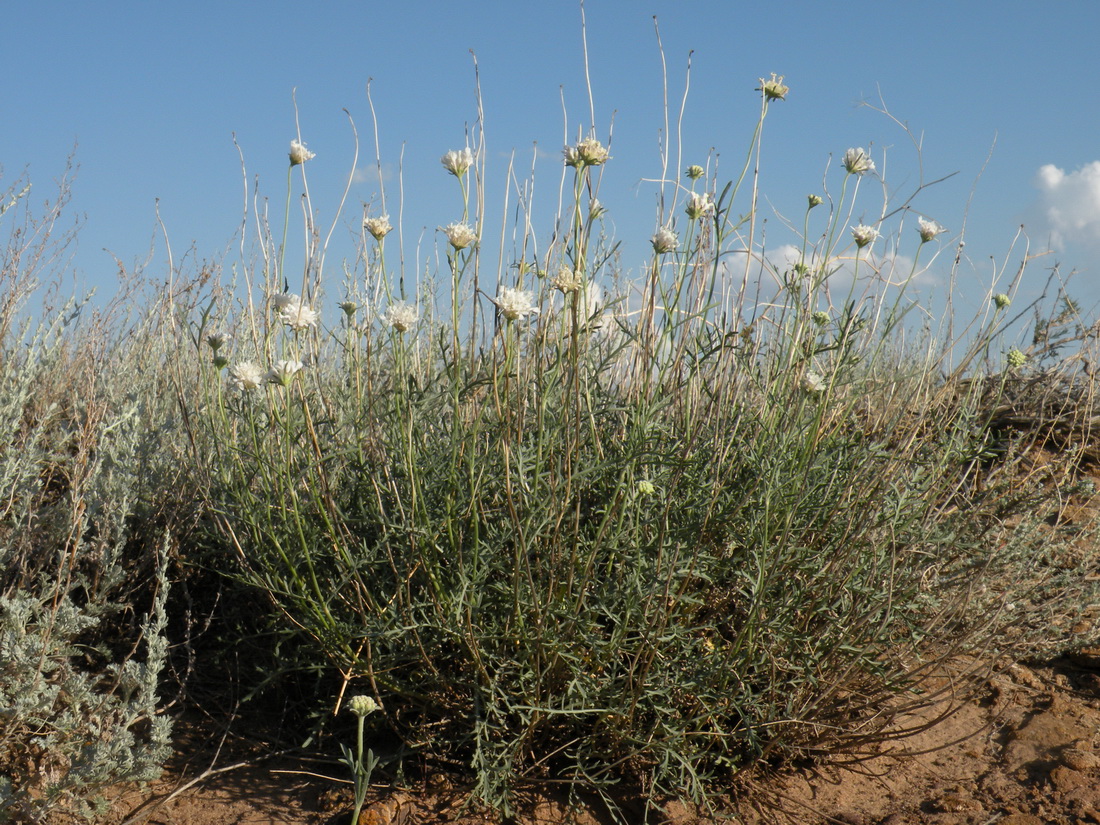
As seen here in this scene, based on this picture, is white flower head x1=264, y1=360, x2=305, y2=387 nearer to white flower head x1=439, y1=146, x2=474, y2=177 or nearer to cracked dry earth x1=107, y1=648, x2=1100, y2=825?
white flower head x1=439, y1=146, x2=474, y2=177

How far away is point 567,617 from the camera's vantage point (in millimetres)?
1936

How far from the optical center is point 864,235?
7.57ft

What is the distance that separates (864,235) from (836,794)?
4.84 feet

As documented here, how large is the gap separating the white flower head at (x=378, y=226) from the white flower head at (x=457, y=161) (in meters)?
0.22

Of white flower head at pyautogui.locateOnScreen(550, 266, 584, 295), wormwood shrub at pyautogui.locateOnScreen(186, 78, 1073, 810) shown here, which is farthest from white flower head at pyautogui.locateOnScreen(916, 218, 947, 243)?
white flower head at pyautogui.locateOnScreen(550, 266, 584, 295)

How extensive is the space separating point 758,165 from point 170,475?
2238mm

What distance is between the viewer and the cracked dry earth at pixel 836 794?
209cm

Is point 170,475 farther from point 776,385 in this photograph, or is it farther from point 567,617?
point 776,385

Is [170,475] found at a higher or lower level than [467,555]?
higher

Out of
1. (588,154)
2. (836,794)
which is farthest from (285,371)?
(836,794)

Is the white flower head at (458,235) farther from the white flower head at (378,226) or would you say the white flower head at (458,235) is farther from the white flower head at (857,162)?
the white flower head at (857,162)

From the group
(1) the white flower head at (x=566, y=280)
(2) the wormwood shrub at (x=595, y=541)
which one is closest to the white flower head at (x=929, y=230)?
(2) the wormwood shrub at (x=595, y=541)

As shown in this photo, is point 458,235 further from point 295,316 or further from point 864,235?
point 864,235

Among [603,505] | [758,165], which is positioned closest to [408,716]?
[603,505]
